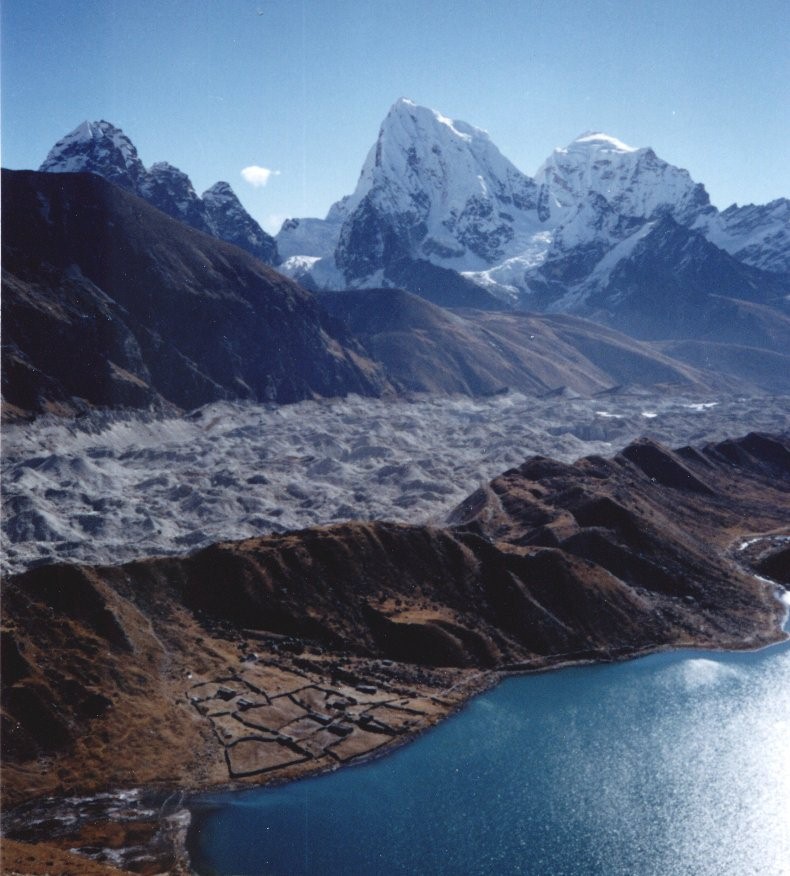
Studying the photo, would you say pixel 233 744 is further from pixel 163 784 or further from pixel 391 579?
pixel 391 579

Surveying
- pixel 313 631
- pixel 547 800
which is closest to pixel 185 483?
pixel 313 631

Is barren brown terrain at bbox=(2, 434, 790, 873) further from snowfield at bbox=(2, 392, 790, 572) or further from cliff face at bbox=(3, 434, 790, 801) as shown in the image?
snowfield at bbox=(2, 392, 790, 572)

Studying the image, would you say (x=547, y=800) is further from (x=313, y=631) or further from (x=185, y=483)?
(x=185, y=483)

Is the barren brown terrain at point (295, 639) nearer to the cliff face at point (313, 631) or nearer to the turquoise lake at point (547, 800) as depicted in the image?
the cliff face at point (313, 631)

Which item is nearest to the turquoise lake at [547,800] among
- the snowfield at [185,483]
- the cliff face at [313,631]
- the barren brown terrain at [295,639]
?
Result: the barren brown terrain at [295,639]

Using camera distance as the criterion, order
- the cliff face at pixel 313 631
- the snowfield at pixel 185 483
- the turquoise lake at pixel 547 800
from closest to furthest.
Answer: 1. the turquoise lake at pixel 547 800
2. the cliff face at pixel 313 631
3. the snowfield at pixel 185 483
